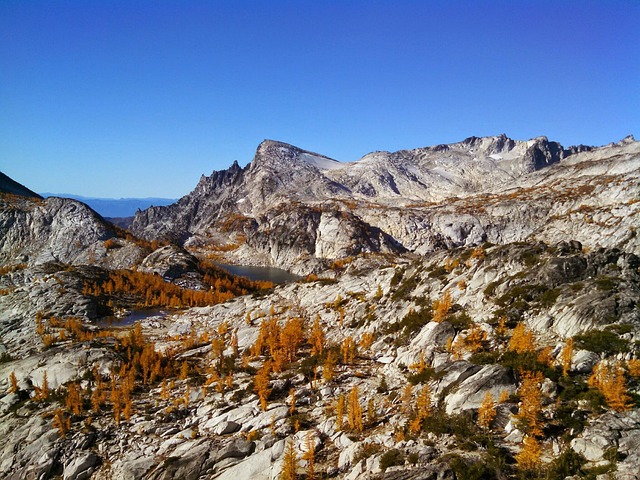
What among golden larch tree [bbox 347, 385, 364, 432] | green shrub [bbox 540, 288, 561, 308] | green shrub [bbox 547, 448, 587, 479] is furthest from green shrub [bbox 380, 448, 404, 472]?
green shrub [bbox 540, 288, 561, 308]

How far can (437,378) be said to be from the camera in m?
37.3

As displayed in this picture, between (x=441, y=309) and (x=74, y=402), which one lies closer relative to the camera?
(x=441, y=309)

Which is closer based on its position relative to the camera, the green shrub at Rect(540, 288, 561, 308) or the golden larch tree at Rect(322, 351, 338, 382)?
the green shrub at Rect(540, 288, 561, 308)

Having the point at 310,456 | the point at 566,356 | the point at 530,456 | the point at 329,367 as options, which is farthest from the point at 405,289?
the point at 530,456

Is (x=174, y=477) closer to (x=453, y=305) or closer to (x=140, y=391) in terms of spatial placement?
(x=140, y=391)

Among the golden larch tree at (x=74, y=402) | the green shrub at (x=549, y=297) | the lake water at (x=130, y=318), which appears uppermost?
the green shrub at (x=549, y=297)

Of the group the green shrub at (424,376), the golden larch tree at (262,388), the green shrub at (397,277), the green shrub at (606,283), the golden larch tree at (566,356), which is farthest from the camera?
the green shrub at (397,277)

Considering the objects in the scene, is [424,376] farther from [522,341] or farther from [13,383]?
[13,383]

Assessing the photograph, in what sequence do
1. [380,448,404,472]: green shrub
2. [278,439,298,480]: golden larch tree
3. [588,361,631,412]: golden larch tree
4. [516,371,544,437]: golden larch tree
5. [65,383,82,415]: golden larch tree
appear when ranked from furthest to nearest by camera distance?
[65,383,82,415]: golden larch tree → [278,439,298,480]: golden larch tree → [380,448,404,472]: green shrub → [516,371,544,437]: golden larch tree → [588,361,631,412]: golden larch tree

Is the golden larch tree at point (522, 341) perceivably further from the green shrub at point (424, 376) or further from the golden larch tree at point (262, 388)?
the golden larch tree at point (262, 388)

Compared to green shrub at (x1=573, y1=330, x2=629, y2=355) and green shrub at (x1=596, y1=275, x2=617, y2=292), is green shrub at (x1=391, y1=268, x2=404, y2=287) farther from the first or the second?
green shrub at (x1=573, y1=330, x2=629, y2=355)

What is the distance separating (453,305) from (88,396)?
56.0 meters

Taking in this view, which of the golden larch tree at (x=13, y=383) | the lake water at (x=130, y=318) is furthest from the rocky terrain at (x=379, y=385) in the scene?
the lake water at (x=130, y=318)

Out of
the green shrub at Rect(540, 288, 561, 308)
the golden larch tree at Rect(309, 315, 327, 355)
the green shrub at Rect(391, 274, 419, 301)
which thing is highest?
the green shrub at Rect(540, 288, 561, 308)
